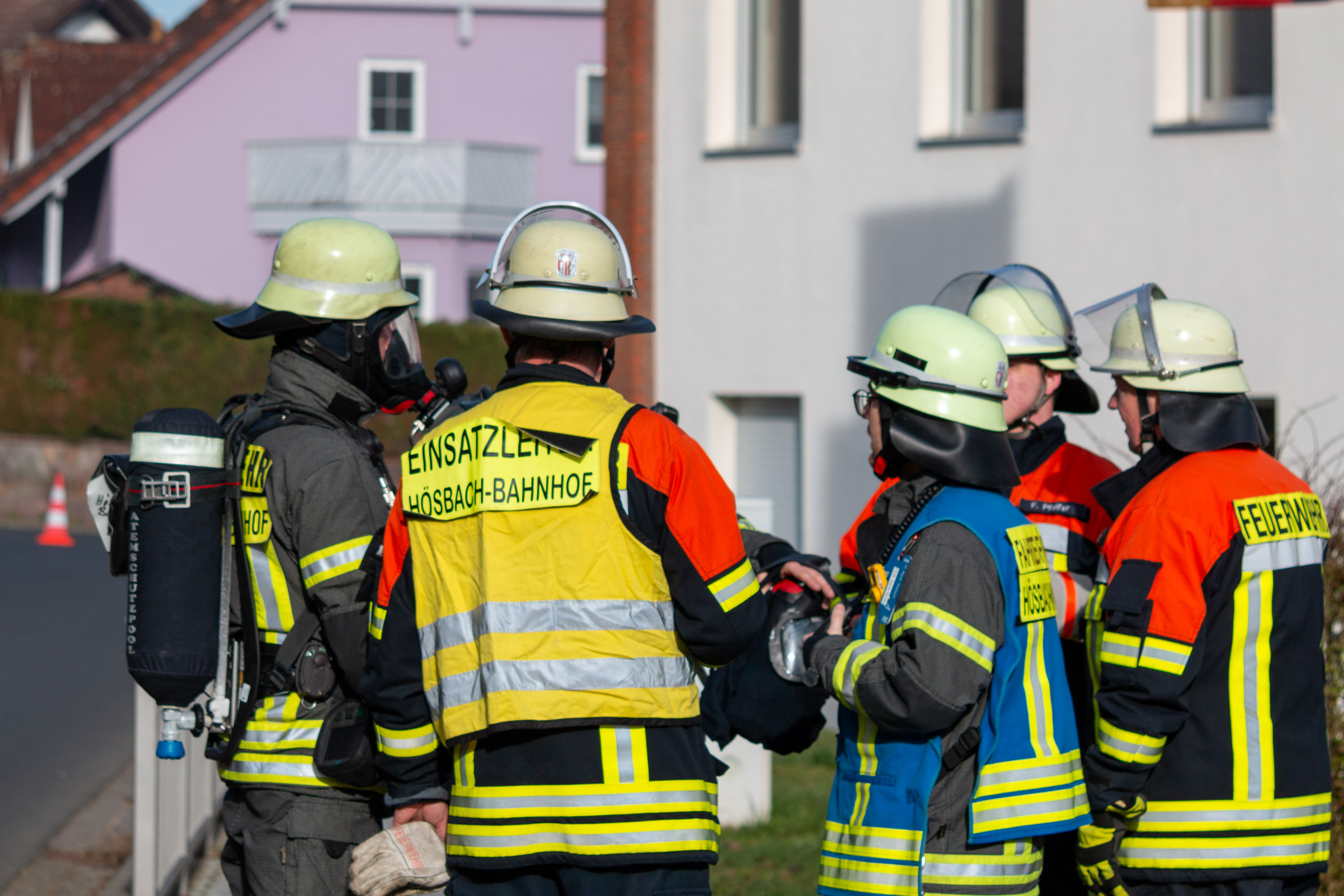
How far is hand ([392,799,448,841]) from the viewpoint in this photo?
330cm

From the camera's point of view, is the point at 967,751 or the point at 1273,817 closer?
the point at 967,751

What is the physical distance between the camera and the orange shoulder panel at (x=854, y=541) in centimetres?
344

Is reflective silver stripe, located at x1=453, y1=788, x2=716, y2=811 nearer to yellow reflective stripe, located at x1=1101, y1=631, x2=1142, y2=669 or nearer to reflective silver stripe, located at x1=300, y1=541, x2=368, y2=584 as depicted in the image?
reflective silver stripe, located at x1=300, y1=541, x2=368, y2=584

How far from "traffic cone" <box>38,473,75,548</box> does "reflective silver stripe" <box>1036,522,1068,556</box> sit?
15512mm

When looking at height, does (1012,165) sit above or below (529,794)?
above

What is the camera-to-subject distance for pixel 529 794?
2934 millimetres

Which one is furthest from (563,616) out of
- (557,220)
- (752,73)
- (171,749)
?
(752,73)

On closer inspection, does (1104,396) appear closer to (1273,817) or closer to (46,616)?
Result: (1273,817)

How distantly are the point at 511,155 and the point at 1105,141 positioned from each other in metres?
19.1

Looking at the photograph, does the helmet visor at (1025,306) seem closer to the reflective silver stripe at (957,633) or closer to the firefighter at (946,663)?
the firefighter at (946,663)

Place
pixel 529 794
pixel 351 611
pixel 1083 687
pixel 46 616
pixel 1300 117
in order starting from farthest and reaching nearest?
pixel 46 616, pixel 1300 117, pixel 1083 687, pixel 351 611, pixel 529 794

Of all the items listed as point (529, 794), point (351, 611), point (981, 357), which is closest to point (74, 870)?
point (351, 611)

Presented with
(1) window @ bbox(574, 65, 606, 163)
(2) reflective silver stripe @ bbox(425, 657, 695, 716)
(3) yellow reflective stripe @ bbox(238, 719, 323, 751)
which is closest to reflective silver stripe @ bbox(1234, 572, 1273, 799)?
(2) reflective silver stripe @ bbox(425, 657, 695, 716)

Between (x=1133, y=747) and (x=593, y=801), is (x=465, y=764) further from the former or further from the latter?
(x=1133, y=747)
